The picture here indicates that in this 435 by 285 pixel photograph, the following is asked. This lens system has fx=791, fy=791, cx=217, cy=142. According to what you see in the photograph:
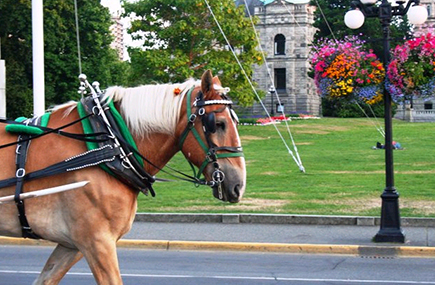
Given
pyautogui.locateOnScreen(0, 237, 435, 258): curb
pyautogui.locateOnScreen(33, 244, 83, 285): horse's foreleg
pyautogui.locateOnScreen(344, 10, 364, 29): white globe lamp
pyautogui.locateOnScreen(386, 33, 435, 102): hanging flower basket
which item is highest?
pyautogui.locateOnScreen(344, 10, 364, 29): white globe lamp

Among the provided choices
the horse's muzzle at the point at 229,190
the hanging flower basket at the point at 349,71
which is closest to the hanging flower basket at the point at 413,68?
the hanging flower basket at the point at 349,71

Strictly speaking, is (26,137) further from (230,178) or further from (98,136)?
(230,178)

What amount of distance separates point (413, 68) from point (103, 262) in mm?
9748

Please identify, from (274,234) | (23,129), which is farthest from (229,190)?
(274,234)

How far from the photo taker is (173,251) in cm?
1381

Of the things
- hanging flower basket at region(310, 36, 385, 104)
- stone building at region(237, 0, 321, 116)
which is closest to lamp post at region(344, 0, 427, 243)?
Result: hanging flower basket at region(310, 36, 385, 104)

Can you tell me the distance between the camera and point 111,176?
5941 millimetres

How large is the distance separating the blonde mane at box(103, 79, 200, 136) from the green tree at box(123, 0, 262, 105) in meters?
41.6

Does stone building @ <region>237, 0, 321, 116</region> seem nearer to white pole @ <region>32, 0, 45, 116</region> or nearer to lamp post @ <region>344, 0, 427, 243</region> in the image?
white pole @ <region>32, 0, 45, 116</region>

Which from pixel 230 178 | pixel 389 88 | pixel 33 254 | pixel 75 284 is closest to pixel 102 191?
pixel 230 178

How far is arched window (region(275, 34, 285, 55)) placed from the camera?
3570 inches

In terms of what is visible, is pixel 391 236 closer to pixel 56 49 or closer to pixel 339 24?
pixel 56 49

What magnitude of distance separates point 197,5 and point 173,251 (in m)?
36.1

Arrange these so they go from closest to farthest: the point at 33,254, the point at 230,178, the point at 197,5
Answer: the point at 230,178, the point at 33,254, the point at 197,5
